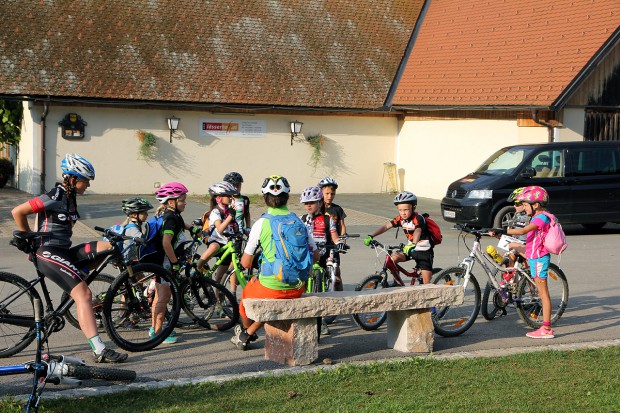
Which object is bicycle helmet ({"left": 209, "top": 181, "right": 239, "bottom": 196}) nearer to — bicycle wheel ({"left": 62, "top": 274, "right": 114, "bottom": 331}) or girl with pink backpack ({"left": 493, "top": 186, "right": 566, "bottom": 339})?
bicycle wheel ({"left": 62, "top": 274, "right": 114, "bottom": 331})

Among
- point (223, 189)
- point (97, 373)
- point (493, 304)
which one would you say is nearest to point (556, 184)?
point (493, 304)

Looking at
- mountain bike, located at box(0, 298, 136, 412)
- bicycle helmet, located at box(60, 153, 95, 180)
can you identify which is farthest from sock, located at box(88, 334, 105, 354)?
bicycle helmet, located at box(60, 153, 95, 180)

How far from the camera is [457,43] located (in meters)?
27.2

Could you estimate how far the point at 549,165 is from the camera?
18.5 meters

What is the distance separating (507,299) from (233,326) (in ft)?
9.50

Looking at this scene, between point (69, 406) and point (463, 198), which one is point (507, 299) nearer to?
point (69, 406)

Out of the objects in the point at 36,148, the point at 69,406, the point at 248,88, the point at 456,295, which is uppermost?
the point at 248,88

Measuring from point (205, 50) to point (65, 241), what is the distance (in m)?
19.7

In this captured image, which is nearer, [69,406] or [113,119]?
[69,406]

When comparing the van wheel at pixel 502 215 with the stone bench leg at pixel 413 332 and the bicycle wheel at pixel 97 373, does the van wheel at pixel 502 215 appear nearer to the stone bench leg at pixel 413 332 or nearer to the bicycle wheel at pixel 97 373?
the stone bench leg at pixel 413 332

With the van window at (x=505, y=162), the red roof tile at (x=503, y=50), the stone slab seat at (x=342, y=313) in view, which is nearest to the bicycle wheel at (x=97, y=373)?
the stone slab seat at (x=342, y=313)

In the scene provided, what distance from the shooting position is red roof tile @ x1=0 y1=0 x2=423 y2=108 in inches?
961

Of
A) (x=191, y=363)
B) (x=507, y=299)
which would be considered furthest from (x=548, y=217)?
(x=191, y=363)

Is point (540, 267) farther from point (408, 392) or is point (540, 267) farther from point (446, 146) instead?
point (446, 146)
